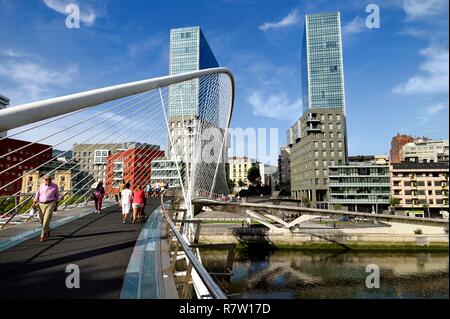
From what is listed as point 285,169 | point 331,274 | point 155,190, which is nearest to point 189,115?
point 155,190

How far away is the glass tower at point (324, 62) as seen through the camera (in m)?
103

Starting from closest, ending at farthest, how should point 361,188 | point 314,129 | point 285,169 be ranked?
1. point 361,188
2. point 314,129
3. point 285,169

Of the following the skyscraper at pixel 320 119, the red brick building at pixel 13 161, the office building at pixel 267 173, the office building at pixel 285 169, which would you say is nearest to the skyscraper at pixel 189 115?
the red brick building at pixel 13 161

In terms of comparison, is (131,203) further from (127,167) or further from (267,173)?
(267,173)

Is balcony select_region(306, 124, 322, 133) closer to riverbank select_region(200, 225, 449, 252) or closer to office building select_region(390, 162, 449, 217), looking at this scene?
office building select_region(390, 162, 449, 217)

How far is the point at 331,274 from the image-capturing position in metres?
25.8

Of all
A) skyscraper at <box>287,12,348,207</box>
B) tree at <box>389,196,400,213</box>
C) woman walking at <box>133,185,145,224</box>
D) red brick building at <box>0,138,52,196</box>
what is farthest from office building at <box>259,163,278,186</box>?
woman walking at <box>133,185,145,224</box>

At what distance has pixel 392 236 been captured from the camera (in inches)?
1361

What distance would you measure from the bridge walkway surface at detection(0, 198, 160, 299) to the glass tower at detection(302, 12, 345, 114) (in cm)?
10276

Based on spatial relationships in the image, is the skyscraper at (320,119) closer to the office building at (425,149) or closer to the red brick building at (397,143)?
the office building at (425,149)

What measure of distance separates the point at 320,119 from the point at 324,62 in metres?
46.4

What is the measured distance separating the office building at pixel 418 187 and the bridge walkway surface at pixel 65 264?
6472 centimetres
